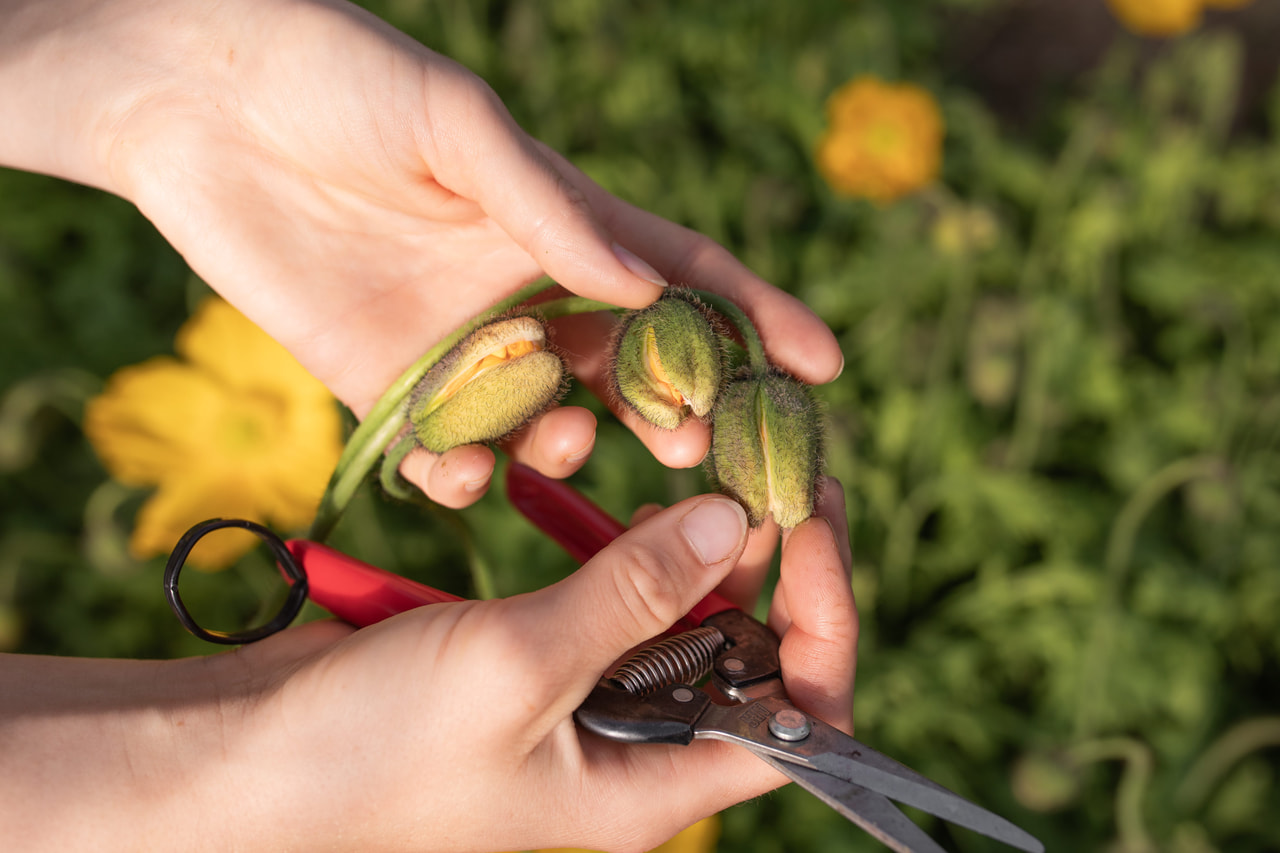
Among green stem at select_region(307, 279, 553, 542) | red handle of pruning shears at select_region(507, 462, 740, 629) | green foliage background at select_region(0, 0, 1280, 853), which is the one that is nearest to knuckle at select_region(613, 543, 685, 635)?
red handle of pruning shears at select_region(507, 462, 740, 629)

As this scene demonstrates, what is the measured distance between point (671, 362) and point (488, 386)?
27 cm

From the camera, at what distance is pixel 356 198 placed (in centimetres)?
162

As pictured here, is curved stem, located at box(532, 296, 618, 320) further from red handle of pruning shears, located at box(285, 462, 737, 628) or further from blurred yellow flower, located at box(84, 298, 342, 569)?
blurred yellow flower, located at box(84, 298, 342, 569)

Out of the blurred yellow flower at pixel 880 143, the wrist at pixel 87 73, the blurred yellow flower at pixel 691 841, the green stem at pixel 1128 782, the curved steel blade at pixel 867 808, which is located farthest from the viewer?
the blurred yellow flower at pixel 880 143

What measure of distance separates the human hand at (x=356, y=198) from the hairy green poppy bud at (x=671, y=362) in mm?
41

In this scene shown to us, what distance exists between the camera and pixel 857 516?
2441 millimetres

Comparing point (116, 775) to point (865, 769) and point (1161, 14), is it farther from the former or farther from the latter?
point (1161, 14)

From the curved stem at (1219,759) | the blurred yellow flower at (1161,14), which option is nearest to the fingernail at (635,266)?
the curved stem at (1219,759)

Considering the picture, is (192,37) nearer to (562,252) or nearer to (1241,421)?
(562,252)

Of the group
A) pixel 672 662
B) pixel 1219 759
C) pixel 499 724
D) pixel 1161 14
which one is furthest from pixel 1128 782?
pixel 1161 14

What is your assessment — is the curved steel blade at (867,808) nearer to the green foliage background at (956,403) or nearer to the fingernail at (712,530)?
the fingernail at (712,530)

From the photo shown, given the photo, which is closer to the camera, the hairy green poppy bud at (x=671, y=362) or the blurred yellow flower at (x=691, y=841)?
the hairy green poppy bud at (x=671, y=362)

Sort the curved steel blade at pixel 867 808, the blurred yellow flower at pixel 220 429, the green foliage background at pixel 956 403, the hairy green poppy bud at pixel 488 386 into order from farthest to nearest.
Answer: the green foliage background at pixel 956 403 → the blurred yellow flower at pixel 220 429 → the hairy green poppy bud at pixel 488 386 → the curved steel blade at pixel 867 808

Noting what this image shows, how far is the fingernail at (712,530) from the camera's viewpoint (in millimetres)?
1147
